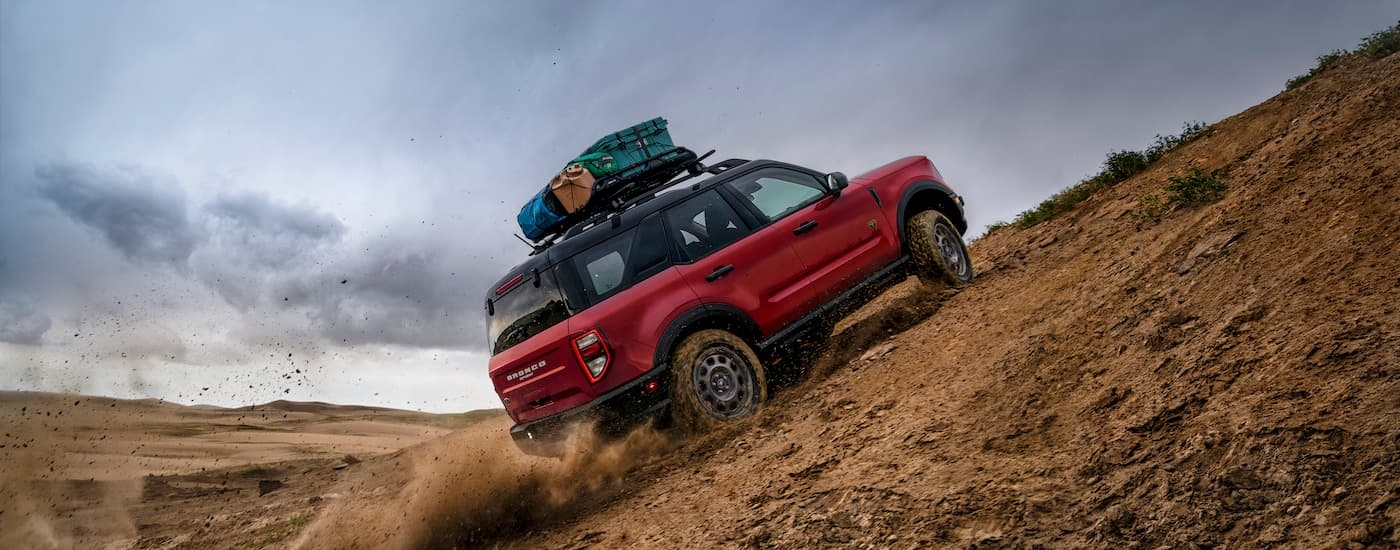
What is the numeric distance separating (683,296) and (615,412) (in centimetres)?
94

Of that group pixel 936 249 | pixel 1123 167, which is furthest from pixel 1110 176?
pixel 936 249

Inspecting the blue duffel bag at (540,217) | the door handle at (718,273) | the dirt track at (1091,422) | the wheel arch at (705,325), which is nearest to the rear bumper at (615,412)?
the wheel arch at (705,325)

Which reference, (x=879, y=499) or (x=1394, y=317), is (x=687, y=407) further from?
(x=1394, y=317)

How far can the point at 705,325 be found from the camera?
21.4 ft

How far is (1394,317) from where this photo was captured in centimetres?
375

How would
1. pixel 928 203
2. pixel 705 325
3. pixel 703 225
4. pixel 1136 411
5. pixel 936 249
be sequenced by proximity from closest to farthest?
pixel 1136 411, pixel 705 325, pixel 703 225, pixel 936 249, pixel 928 203

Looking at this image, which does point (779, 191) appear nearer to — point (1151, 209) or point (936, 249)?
point (936, 249)

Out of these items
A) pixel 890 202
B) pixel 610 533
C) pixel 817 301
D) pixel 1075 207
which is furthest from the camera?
pixel 1075 207

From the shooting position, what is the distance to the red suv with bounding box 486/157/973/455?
19.9 feet

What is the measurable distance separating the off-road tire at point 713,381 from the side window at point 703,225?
67cm

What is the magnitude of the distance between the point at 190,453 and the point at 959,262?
2131 cm

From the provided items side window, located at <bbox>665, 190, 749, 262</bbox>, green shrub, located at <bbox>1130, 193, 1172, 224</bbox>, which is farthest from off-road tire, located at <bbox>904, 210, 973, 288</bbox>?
side window, located at <bbox>665, 190, 749, 262</bbox>

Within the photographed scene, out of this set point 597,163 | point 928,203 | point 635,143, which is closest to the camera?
point 928,203

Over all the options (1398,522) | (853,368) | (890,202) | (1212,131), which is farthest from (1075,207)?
(1398,522)
